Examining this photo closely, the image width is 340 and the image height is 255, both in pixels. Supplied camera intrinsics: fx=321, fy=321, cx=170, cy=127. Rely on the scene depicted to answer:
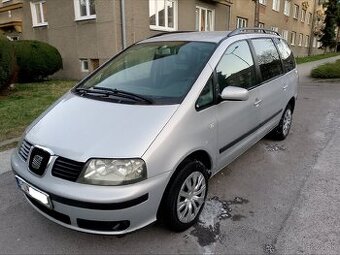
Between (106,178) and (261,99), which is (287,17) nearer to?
(261,99)

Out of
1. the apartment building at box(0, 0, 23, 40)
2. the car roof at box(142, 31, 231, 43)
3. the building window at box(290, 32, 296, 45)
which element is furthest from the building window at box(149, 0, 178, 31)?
the building window at box(290, 32, 296, 45)

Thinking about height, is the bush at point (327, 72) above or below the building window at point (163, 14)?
below

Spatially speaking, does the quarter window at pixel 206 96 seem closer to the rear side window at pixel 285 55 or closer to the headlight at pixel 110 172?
the headlight at pixel 110 172

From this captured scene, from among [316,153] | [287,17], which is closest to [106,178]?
A: [316,153]

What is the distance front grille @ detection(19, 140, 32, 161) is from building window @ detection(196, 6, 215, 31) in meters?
12.7

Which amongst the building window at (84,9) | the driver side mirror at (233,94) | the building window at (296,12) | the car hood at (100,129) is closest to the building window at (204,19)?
the building window at (84,9)

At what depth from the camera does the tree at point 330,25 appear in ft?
106

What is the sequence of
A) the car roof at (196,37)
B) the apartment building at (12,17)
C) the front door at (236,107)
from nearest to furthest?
the front door at (236,107), the car roof at (196,37), the apartment building at (12,17)

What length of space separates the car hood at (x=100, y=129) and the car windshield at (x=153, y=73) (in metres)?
0.18

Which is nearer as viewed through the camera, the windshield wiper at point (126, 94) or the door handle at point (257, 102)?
the windshield wiper at point (126, 94)

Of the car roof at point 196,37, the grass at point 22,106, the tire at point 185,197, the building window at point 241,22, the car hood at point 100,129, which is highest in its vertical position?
the building window at point 241,22

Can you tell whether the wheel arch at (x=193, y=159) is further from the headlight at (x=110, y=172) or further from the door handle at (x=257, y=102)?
the door handle at (x=257, y=102)

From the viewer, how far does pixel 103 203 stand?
2191mm

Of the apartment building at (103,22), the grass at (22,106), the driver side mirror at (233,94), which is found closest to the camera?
the driver side mirror at (233,94)
